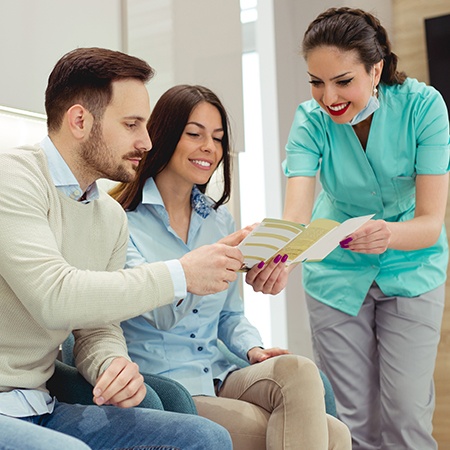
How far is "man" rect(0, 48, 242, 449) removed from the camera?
51.3 inches

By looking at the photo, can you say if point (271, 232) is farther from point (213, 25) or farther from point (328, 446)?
point (213, 25)

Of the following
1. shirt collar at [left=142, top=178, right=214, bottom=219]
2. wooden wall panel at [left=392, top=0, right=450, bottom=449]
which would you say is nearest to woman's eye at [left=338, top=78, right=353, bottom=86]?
shirt collar at [left=142, top=178, right=214, bottom=219]

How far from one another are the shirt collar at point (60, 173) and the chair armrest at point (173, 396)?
43 centimetres

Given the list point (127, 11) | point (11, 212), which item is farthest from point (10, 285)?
point (127, 11)

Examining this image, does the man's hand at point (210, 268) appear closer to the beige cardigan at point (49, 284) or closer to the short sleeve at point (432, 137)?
the beige cardigan at point (49, 284)

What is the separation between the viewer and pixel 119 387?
1.34 meters

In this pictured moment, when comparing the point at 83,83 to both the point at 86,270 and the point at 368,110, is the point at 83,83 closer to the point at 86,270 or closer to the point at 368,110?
the point at 86,270

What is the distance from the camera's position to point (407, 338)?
2.27 metres

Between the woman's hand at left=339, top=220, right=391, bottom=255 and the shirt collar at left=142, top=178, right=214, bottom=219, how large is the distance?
376 millimetres

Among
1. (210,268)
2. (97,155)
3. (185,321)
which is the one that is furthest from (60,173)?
(185,321)

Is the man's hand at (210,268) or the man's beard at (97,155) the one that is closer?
the man's hand at (210,268)

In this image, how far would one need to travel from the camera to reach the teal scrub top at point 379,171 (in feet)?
7.27

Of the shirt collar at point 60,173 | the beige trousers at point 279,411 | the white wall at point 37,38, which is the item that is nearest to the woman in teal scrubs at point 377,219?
the beige trousers at point 279,411

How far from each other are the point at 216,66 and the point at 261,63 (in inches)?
35.0
